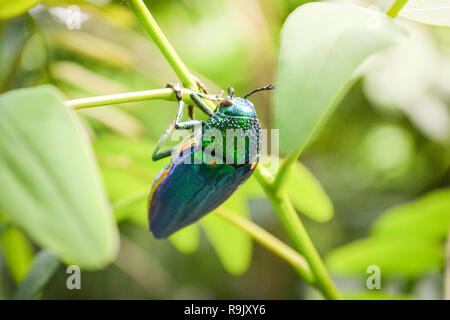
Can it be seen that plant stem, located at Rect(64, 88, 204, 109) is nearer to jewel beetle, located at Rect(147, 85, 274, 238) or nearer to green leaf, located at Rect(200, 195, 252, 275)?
jewel beetle, located at Rect(147, 85, 274, 238)

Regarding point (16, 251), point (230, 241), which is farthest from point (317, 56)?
point (16, 251)

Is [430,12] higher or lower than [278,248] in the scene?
higher

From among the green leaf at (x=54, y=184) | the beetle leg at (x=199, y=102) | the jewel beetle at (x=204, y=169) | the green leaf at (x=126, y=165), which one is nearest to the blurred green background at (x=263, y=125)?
the green leaf at (x=126, y=165)

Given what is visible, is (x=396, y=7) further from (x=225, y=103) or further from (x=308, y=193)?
(x=308, y=193)

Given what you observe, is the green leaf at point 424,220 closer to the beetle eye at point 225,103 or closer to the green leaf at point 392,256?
the green leaf at point 392,256
